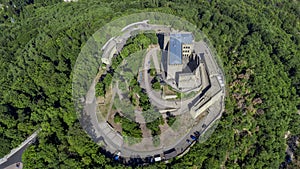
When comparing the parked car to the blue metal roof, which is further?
the blue metal roof

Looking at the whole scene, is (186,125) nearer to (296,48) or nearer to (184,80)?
(184,80)

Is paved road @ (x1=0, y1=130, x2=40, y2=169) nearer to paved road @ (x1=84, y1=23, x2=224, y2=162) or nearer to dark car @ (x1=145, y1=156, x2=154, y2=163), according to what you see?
paved road @ (x1=84, y1=23, x2=224, y2=162)

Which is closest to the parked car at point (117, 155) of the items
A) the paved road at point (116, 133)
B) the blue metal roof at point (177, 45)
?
the paved road at point (116, 133)

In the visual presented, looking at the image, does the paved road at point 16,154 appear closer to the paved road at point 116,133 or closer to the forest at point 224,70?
the forest at point 224,70

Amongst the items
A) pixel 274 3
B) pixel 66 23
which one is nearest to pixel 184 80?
pixel 66 23

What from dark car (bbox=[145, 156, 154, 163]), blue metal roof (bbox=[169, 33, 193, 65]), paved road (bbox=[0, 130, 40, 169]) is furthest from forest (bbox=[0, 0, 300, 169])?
blue metal roof (bbox=[169, 33, 193, 65])
